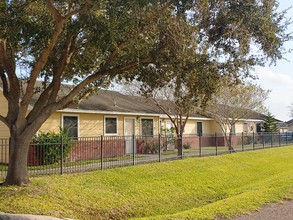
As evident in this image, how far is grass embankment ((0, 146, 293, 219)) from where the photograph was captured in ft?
34.0

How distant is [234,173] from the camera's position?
1970cm

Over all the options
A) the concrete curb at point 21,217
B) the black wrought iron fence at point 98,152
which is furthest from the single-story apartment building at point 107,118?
the concrete curb at point 21,217

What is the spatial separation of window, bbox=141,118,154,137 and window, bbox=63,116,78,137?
6.31 meters

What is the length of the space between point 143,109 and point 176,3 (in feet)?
58.6

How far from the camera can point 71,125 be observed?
70.2 feet

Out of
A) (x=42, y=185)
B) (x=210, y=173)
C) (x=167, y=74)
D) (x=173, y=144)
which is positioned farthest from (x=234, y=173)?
(x=42, y=185)

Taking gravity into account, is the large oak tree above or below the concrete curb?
above

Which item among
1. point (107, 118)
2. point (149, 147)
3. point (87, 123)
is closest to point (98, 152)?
point (149, 147)

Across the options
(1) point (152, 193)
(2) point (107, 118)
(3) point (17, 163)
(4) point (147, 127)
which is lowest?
(1) point (152, 193)

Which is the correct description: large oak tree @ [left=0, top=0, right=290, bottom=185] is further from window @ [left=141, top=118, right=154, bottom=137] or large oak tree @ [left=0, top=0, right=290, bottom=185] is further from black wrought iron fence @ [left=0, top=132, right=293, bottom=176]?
window @ [left=141, top=118, right=154, bottom=137]

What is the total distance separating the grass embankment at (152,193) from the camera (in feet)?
34.0

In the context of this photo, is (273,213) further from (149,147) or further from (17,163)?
(149,147)

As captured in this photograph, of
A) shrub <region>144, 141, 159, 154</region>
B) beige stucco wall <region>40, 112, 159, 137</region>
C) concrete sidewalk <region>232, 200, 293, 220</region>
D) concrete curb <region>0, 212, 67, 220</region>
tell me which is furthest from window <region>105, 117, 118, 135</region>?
concrete sidewalk <region>232, 200, 293, 220</region>

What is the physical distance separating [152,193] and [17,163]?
4893mm
